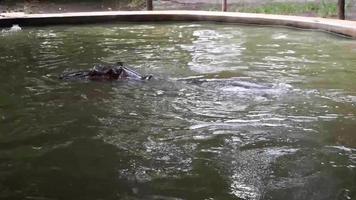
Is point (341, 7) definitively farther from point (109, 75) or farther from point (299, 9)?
point (109, 75)

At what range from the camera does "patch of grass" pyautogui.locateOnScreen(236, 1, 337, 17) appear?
16142 millimetres

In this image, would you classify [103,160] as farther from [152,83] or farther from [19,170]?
[152,83]

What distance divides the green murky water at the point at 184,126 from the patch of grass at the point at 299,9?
5535mm

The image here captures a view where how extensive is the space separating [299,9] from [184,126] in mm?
11969

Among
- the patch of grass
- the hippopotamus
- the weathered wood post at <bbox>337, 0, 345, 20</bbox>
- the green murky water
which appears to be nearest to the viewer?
the green murky water

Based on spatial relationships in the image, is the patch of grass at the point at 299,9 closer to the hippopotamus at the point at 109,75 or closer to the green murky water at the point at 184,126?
the green murky water at the point at 184,126

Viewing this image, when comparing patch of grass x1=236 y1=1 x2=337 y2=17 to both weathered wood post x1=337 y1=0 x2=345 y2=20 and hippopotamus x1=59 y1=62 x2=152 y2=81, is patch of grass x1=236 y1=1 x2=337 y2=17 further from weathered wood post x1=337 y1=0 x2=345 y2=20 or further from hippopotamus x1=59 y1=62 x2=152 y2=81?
hippopotamus x1=59 y1=62 x2=152 y2=81

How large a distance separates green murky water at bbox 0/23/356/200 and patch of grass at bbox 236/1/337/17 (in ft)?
18.2

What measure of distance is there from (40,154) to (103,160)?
65cm

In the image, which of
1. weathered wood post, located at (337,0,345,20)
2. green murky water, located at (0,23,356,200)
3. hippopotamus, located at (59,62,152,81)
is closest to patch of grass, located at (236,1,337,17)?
weathered wood post, located at (337,0,345,20)

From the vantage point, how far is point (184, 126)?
584 centimetres

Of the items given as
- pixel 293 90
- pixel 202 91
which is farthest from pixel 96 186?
pixel 293 90

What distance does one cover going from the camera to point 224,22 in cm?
1485

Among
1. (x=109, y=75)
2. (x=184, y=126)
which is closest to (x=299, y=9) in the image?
(x=109, y=75)
